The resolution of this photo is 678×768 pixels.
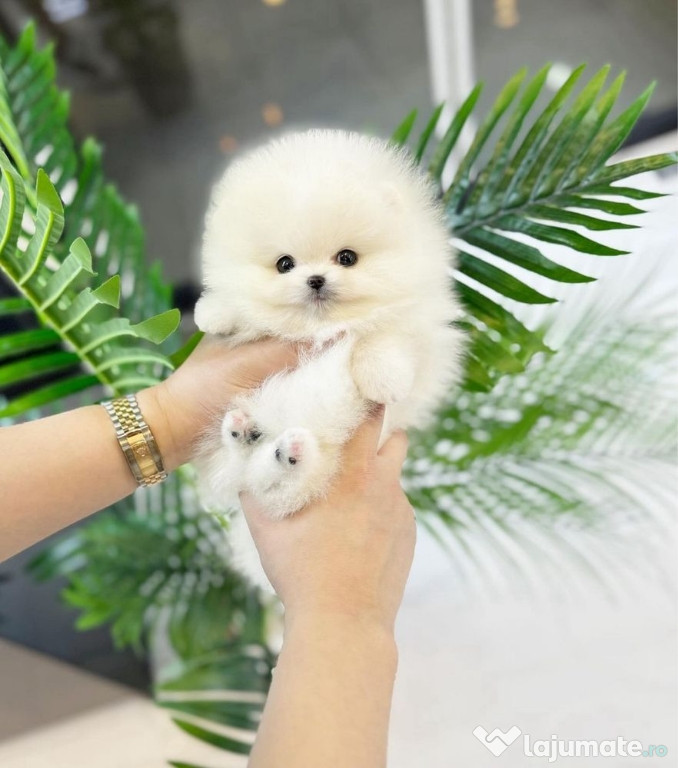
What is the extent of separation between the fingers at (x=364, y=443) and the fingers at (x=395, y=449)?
0.08ft

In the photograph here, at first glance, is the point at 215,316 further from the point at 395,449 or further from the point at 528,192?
the point at 528,192

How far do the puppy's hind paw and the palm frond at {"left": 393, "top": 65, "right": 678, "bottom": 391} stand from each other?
293 millimetres

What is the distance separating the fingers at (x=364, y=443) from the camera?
784mm

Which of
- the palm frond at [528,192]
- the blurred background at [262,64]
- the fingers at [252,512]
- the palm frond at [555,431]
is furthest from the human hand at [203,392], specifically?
the blurred background at [262,64]

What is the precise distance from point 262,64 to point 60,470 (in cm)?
214

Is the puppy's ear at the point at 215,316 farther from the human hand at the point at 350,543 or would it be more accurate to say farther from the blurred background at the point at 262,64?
the blurred background at the point at 262,64

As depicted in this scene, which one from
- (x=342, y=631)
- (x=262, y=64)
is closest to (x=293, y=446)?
(x=342, y=631)

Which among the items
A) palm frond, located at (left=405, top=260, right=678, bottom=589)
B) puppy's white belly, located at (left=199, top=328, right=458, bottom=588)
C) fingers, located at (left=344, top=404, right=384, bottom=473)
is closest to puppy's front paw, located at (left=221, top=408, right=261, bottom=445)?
puppy's white belly, located at (left=199, top=328, right=458, bottom=588)

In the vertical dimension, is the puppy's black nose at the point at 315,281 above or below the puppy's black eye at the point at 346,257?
below

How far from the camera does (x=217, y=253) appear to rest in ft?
2.84

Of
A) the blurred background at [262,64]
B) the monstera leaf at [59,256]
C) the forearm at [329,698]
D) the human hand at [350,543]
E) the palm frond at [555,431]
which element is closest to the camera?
the forearm at [329,698]

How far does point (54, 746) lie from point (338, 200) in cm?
127

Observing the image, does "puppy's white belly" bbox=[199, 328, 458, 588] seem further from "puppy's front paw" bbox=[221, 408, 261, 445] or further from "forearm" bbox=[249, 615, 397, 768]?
"forearm" bbox=[249, 615, 397, 768]

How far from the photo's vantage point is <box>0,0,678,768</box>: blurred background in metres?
2.33
